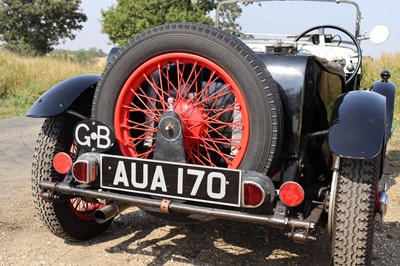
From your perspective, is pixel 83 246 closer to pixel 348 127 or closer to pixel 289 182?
pixel 289 182

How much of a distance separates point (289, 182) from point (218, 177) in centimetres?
34

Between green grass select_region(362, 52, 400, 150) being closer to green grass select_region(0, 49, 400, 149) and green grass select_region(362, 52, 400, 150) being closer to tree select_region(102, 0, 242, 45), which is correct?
green grass select_region(0, 49, 400, 149)

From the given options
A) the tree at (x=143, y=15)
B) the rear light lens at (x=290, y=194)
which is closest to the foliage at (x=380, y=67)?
the rear light lens at (x=290, y=194)

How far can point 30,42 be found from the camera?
32062 millimetres

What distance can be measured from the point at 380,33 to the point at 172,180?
3274mm

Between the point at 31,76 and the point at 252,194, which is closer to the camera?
the point at 252,194

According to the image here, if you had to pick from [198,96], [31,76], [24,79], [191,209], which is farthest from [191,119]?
[31,76]

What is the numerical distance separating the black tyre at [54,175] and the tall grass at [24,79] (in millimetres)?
7322

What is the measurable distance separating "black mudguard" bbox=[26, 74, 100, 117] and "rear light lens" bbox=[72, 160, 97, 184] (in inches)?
18.6

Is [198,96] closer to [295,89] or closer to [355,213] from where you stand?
[295,89]

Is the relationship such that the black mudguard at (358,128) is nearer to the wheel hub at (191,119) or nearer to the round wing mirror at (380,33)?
the wheel hub at (191,119)

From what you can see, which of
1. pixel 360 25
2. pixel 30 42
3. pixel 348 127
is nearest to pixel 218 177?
Answer: pixel 348 127

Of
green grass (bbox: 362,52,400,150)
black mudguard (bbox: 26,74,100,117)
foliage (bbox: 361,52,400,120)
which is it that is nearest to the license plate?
black mudguard (bbox: 26,74,100,117)

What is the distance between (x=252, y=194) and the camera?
208 centimetres
